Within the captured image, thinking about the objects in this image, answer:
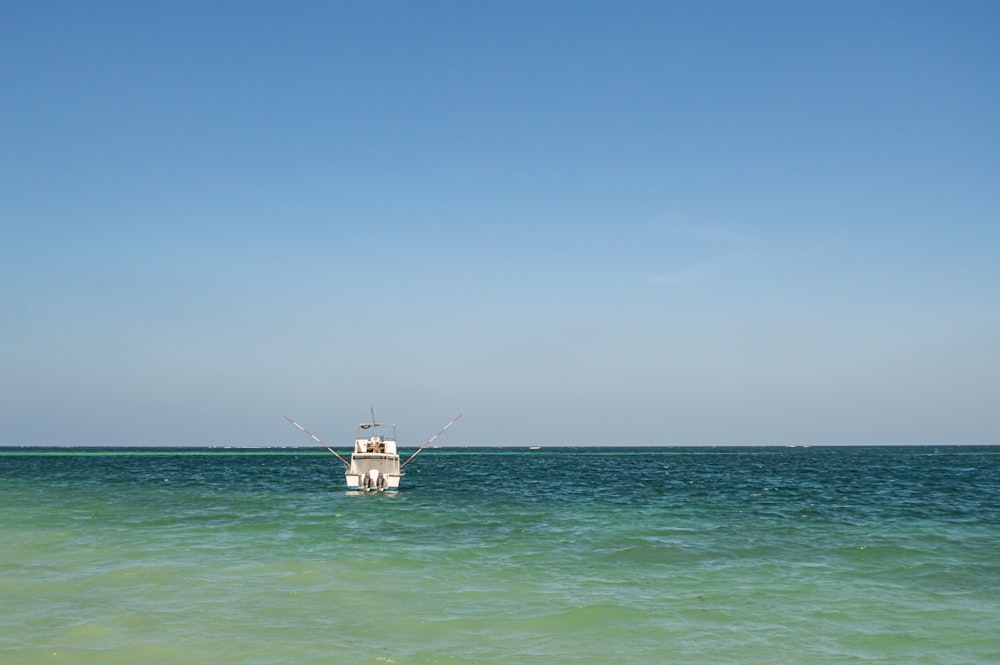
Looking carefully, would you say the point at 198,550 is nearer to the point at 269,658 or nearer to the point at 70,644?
the point at 70,644

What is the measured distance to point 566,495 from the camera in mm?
50188

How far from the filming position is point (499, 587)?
18078mm

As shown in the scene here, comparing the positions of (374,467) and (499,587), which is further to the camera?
(374,467)

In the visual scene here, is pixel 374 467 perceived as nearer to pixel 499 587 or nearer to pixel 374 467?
pixel 374 467

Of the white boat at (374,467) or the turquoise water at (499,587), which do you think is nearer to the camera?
the turquoise water at (499,587)

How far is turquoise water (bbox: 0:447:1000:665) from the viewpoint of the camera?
13.0m

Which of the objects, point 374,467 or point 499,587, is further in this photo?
point 374,467

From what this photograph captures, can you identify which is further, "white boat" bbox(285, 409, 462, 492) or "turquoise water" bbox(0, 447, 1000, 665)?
"white boat" bbox(285, 409, 462, 492)

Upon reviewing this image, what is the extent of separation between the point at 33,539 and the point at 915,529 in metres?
32.4

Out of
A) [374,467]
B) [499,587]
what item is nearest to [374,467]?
[374,467]

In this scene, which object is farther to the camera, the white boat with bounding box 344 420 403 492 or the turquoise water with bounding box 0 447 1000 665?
the white boat with bounding box 344 420 403 492

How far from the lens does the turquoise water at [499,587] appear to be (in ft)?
42.7

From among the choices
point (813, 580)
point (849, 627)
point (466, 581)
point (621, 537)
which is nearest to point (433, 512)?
point (621, 537)

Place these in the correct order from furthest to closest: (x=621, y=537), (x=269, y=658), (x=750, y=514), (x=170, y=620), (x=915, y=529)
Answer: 1. (x=750, y=514)
2. (x=915, y=529)
3. (x=621, y=537)
4. (x=170, y=620)
5. (x=269, y=658)
